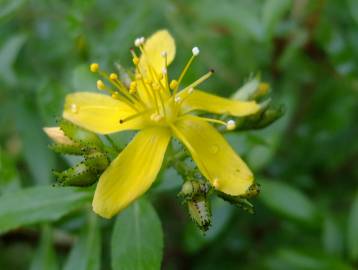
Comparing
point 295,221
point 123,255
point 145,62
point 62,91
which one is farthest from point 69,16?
point 295,221

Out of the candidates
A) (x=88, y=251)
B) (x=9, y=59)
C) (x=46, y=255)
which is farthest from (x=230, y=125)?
(x=9, y=59)

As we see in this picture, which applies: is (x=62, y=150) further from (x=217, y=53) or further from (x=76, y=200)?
(x=217, y=53)

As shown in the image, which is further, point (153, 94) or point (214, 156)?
point (153, 94)

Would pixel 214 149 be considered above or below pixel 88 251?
above

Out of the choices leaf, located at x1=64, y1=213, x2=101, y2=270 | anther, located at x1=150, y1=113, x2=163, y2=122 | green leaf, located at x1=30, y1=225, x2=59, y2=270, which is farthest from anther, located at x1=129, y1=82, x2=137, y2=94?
green leaf, located at x1=30, y1=225, x2=59, y2=270

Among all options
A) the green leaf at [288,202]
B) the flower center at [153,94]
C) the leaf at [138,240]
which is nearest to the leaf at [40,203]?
the leaf at [138,240]

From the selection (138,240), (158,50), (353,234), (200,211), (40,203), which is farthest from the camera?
(353,234)

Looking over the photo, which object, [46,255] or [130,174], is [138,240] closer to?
[130,174]
